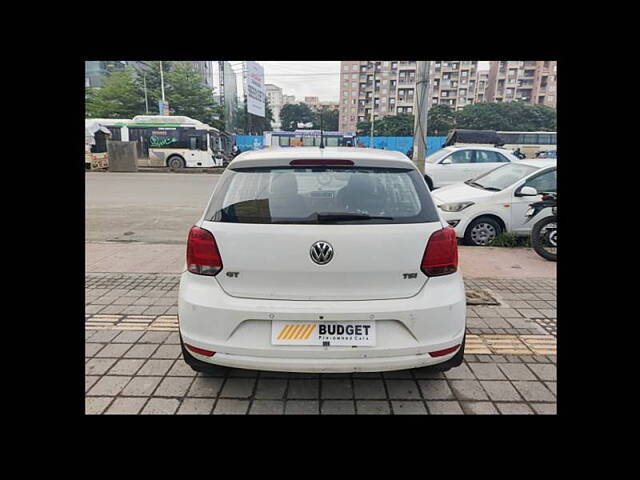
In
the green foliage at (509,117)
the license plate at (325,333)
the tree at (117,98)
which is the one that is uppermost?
the green foliage at (509,117)

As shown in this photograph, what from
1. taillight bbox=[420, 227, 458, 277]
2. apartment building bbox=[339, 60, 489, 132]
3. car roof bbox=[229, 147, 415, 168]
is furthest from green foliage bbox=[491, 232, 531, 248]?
apartment building bbox=[339, 60, 489, 132]

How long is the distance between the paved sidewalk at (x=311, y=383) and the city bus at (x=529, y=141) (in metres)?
30.4

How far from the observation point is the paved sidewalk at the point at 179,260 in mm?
5496

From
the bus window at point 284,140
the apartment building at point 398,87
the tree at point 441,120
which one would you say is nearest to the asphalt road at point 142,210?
the bus window at point 284,140

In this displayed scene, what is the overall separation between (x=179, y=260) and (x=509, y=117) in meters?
69.0

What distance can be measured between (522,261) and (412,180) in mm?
4351

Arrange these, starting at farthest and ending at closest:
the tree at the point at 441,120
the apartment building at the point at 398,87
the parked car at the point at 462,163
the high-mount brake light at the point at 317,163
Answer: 1. the apartment building at the point at 398,87
2. the tree at the point at 441,120
3. the parked car at the point at 462,163
4. the high-mount brake light at the point at 317,163

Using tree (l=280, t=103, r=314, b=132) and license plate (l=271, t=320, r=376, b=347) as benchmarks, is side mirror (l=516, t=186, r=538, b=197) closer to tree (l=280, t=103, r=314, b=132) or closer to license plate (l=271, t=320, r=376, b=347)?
Answer: license plate (l=271, t=320, r=376, b=347)

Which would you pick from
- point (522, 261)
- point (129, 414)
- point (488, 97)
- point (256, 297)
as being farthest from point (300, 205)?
point (488, 97)

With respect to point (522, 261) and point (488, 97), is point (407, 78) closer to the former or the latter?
point (488, 97)

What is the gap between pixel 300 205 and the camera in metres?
2.41

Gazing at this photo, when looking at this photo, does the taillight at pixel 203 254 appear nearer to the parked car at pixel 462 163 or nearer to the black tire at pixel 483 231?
the black tire at pixel 483 231

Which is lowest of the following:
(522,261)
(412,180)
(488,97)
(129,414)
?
(129,414)

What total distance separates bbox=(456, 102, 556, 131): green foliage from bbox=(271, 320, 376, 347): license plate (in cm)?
6862
